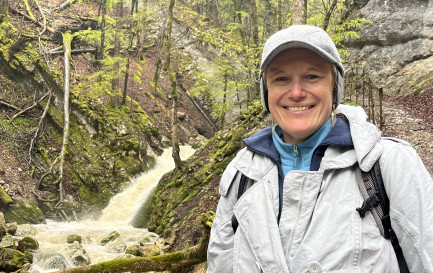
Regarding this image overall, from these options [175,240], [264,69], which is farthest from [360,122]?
[175,240]

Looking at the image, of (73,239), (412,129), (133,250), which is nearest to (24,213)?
(73,239)

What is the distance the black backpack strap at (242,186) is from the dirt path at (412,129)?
20.8 feet

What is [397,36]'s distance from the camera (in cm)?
1759

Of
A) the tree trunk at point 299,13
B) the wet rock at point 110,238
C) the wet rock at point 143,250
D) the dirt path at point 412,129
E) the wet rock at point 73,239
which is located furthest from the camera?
the wet rock at point 110,238

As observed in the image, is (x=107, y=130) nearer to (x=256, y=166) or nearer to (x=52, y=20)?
(x=52, y=20)

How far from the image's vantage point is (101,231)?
11008 millimetres

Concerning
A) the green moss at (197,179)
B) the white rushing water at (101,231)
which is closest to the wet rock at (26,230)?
the white rushing water at (101,231)

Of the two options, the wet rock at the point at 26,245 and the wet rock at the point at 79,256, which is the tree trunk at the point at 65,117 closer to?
the wet rock at the point at 26,245

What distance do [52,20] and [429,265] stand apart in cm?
2277

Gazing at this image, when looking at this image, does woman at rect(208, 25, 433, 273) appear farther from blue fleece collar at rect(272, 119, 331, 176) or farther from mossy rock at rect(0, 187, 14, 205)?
mossy rock at rect(0, 187, 14, 205)

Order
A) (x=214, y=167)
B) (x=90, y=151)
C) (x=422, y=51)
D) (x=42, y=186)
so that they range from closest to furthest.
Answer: (x=214, y=167) < (x=42, y=186) < (x=90, y=151) < (x=422, y=51)

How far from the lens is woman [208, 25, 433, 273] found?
4.52 feet

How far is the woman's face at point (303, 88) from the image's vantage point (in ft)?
5.51

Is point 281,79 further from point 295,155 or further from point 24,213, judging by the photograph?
point 24,213
